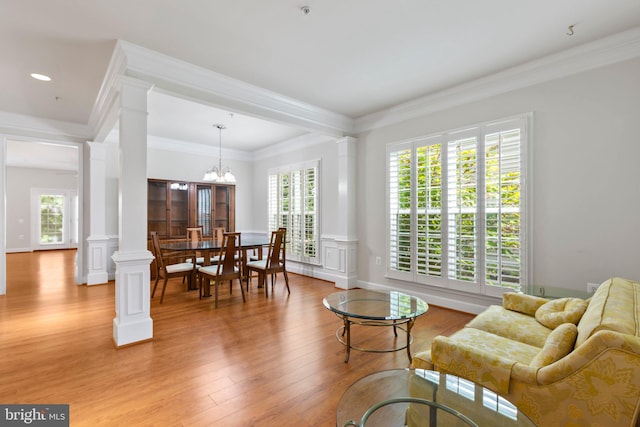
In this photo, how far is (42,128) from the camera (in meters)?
4.75

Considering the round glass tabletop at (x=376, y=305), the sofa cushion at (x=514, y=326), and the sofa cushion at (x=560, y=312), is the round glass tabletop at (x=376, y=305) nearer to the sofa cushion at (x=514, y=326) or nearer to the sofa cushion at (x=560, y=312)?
the sofa cushion at (x=514, y=326)

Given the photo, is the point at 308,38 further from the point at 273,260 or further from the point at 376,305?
the point at 273,260

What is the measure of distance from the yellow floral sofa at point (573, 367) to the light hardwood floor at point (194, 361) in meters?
0.88

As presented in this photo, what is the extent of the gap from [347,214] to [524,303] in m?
2.81

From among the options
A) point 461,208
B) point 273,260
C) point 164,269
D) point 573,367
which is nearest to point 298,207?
point 273,260

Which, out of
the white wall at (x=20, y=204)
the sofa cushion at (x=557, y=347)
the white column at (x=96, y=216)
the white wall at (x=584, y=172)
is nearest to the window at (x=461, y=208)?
the white wall at (x=584, y=172)

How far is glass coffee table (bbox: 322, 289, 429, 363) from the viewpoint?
2342mm

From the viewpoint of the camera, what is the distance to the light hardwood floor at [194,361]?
6.09ft

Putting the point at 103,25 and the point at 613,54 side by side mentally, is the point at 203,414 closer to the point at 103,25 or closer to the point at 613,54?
the point at 103,25

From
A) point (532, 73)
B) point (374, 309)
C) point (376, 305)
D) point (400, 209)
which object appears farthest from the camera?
point (400, 209)

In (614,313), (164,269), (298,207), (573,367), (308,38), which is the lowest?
(164,269)

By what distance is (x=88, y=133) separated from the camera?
Answer: 16.9ft

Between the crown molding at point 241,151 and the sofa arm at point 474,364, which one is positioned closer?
the sofa arm at point 474,364

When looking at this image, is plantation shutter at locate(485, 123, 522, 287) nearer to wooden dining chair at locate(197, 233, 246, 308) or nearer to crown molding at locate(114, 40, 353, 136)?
crown molding at locate(114, 40, 353, 136)
